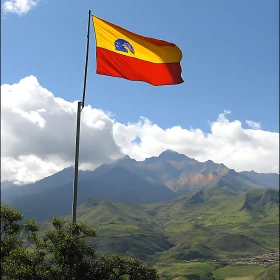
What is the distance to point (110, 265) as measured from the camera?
38.1 m

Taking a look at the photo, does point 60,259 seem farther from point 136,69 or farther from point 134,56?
point 134,56

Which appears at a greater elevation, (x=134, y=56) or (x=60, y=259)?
(x=134, y=56)

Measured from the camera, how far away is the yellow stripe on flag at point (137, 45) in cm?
2858

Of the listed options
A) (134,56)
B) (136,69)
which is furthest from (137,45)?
(136,69)

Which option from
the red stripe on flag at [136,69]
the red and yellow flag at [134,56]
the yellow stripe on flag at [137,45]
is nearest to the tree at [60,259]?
the red stripe on flag at [136,69]

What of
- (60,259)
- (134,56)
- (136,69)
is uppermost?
(134,56)

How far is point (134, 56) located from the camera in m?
29.7

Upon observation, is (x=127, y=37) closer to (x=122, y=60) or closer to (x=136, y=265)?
(x=122, y=60)

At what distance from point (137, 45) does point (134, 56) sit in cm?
113

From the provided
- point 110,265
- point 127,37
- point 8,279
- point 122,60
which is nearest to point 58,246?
point 8,279

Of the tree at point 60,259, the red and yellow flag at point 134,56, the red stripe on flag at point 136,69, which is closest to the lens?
the red stripe on flag at point 136,69

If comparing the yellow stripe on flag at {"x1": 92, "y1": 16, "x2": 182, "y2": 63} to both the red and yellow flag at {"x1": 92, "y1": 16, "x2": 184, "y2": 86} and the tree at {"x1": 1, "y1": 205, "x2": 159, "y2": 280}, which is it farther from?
the tree at {"x1": 1, "y1": 205, "x2": 159, "y2": 280}

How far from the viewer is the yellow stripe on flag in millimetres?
28578

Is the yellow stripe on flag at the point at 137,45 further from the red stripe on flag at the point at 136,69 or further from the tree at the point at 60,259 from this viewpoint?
the tree at the point at 60,259
